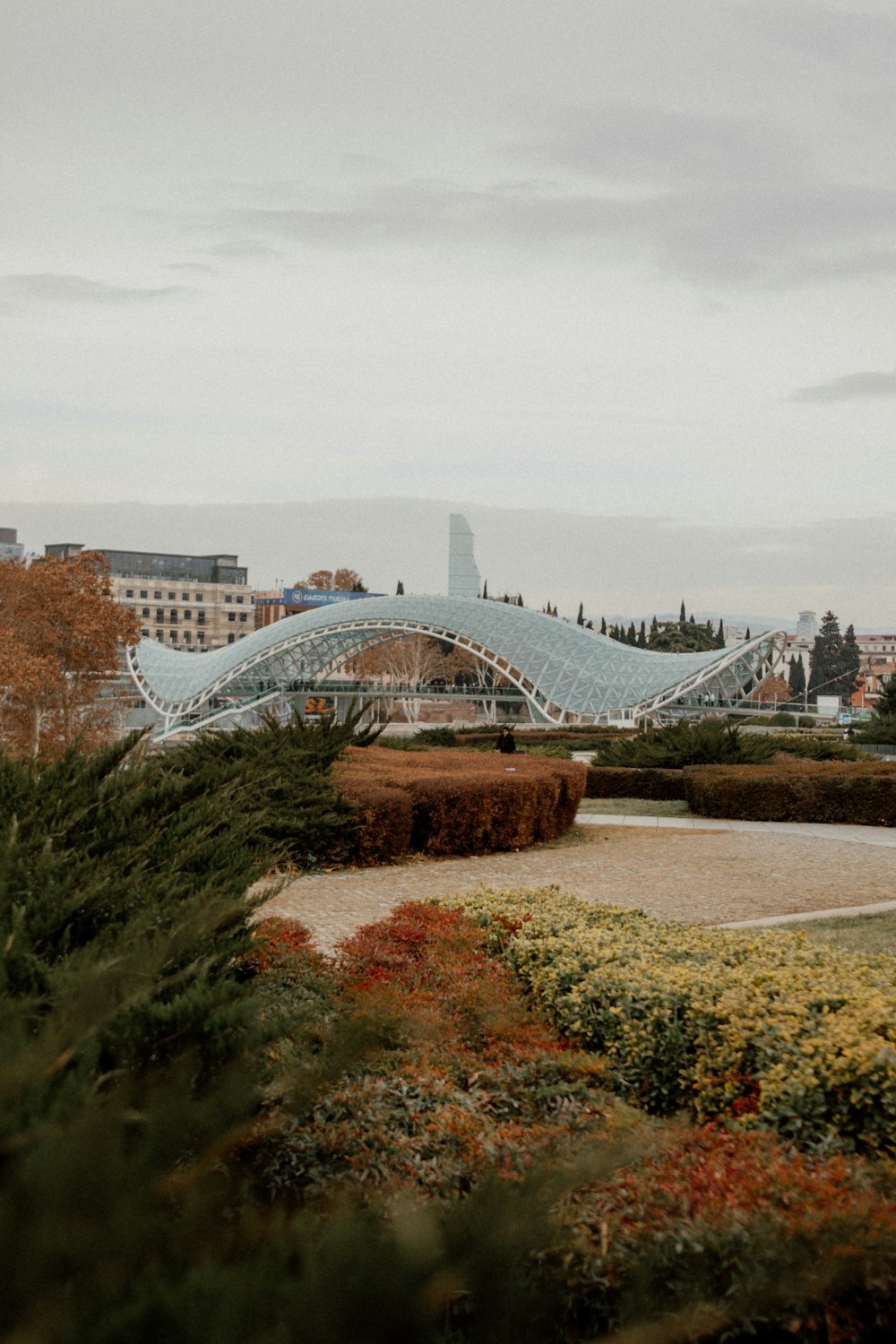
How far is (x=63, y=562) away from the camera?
31516 mm

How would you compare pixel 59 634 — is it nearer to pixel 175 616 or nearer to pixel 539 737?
pixel 539 737

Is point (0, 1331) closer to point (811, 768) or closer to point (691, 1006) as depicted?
point (691, 1006)

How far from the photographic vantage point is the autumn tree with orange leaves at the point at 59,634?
29688 mm

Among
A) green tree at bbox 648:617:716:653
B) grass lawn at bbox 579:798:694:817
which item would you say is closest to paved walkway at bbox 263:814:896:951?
grass lawn at bbox 579:798:694:817

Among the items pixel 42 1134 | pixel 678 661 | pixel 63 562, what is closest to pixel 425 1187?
pixel 42 1134

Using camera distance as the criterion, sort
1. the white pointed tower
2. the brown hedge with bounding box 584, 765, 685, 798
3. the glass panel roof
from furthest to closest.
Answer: the white pointed tower < the glass panel roof < the brown hedge with bounding box 584, 765, 685, 798

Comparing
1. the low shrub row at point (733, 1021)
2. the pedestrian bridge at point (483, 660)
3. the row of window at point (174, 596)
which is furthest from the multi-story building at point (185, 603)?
the low shrub row at point (733, 1021)

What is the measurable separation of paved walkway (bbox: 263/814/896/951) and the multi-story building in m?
108

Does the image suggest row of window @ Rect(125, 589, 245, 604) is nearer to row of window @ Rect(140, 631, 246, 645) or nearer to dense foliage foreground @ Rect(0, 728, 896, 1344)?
row of window @ Rect(140, 631, 246, 645)

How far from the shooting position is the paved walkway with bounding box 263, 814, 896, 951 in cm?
995

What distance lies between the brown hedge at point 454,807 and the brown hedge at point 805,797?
3344 mm

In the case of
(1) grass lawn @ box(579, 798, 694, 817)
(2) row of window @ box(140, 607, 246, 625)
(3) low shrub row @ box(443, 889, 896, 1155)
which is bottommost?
(1) grass lawn @ box(579, 798, 694, 817)

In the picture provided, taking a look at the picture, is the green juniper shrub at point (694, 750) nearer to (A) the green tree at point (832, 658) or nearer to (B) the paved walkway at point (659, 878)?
(B) the paved walkway at point (659, 878)

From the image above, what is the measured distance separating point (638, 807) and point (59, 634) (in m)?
18.0
